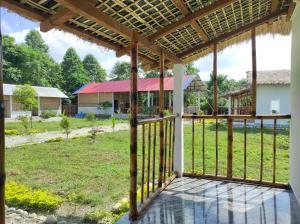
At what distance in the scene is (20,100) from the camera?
1494cm

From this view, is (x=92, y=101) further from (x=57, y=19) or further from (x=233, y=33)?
(x=57, y=19)

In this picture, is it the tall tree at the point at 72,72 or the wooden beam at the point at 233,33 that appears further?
the tall tree at the point at 72,72

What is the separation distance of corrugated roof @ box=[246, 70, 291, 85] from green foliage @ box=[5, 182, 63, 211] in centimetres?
1130

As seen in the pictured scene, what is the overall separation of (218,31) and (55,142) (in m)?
7.58

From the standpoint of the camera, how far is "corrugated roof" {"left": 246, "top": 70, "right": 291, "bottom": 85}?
530 inches

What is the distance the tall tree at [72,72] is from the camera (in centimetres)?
3284

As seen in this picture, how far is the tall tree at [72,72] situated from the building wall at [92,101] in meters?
6.36

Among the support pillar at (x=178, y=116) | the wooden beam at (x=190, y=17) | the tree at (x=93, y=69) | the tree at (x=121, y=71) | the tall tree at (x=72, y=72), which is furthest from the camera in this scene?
the tree at (x=93, y=69)

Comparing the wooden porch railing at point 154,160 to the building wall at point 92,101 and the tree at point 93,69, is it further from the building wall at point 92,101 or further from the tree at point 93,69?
the tree at point 93,69

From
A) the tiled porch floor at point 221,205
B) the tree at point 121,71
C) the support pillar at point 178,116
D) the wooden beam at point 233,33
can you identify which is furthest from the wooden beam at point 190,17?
the tree at point 121,71

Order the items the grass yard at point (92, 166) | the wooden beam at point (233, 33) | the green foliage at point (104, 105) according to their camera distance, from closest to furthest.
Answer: the wooden beam at point (233, 33) < the grass yard at point (92, 166) < the green foliage at point (104, 105)

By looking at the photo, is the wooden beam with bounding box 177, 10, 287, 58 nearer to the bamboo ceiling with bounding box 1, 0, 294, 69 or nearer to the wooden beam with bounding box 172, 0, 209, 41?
the bamboo ceiling with bounding box 1, 0, 294, 69

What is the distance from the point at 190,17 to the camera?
2986mm

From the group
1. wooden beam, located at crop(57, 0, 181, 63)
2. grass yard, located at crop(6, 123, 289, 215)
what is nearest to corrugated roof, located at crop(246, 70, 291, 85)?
grass yard, located at crop(6, 123, 289, 215)
